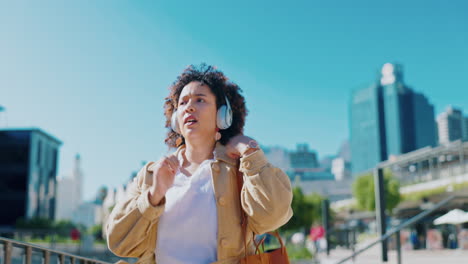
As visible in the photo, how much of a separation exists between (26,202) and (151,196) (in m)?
59.5

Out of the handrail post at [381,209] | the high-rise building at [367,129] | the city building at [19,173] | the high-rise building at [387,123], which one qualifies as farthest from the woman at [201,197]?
the high-rise building at [367,129]

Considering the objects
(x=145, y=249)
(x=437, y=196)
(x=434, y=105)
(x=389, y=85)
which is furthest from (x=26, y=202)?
(x=434, y=105)

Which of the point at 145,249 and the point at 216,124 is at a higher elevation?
the point at 216,124

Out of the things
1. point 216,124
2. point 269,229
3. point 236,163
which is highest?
point 216,124

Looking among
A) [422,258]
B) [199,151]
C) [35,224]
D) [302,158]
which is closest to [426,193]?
[422,258]

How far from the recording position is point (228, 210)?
6.78 ft

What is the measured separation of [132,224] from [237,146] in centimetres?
56

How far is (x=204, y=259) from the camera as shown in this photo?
2031 millimetres

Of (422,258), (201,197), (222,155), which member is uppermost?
(222,155)

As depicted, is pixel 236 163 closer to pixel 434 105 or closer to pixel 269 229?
pixel 269 229

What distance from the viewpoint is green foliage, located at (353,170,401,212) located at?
4191 cm

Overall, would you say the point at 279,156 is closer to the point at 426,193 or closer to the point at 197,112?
the point at 426,193

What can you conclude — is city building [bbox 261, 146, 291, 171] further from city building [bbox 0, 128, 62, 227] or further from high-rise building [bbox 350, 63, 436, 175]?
city building [bbox 0, 128, 62, 227]

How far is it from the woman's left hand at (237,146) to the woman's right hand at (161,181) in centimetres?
27
